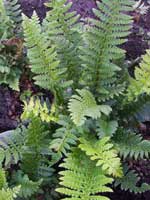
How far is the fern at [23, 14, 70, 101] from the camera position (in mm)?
3404

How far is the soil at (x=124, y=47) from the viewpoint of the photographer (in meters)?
3.75

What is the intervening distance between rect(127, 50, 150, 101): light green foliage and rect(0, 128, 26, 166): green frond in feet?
2.72

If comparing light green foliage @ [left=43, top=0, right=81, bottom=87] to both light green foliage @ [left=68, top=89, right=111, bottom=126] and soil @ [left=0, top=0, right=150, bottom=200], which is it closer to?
light green foliage @ [left=68, top=89, right=111, bottom=126]

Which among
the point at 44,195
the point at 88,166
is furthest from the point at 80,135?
the point at 44,195

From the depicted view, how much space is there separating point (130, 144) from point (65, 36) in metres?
0.96

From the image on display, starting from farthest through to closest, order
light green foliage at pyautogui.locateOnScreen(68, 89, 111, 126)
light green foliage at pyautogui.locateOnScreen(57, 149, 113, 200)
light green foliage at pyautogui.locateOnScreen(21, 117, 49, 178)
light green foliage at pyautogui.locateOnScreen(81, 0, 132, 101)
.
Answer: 1. light green foliage at pyautogui.locateOnScreen(81, 0, 132, 101)
2. light green foliage at pyautogui.locateOnScreen(21, 117, 49, 178)
3. light green foliage at pyautogui.locateOnScreen(68, 89, 111, 126)
4. light green foliage at pyautogui.locateOnScreen(57, 149, 113, 200)

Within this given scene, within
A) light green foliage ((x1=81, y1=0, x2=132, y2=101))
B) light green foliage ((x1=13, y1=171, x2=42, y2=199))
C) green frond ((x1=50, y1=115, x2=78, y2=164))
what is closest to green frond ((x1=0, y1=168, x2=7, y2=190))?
light green foliage ((x1=13, y1=171, x2=42, y2=199))

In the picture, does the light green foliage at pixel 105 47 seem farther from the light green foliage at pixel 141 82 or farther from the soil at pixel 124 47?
the soil at pixel 124 47

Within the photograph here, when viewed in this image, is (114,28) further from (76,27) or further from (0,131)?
(0,131)

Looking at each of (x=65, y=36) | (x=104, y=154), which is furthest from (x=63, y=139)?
(x=65, y=36)

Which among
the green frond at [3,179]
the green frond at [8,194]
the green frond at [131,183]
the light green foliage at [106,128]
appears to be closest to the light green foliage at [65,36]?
the light green foliage at [106,128]

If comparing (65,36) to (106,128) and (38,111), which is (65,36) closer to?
(38,111)

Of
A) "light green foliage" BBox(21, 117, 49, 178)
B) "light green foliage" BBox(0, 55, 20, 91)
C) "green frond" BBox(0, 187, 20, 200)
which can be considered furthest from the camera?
"light green foliage" BBox(0, 55, 20, 91)

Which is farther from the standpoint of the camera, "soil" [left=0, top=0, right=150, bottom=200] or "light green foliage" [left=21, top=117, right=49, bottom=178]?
"soil" [left=0, top=0, right=150, bottom=200]
